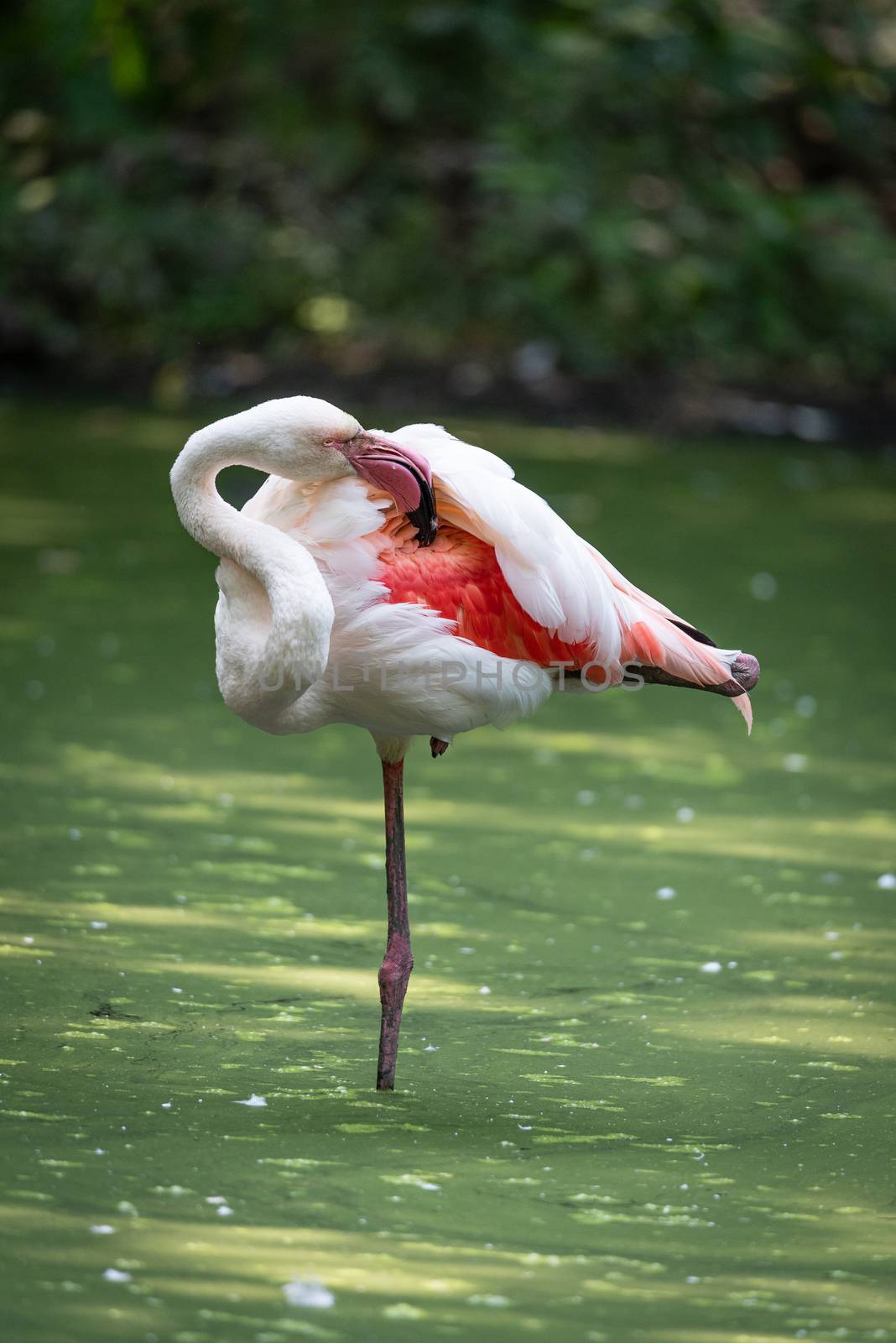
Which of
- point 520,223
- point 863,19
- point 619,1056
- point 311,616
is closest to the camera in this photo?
point 311,616

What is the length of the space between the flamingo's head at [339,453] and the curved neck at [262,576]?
54 mm

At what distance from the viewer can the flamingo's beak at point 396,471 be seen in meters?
3.37

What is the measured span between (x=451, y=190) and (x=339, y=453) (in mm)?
14082

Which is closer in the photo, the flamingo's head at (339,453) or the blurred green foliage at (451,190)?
the flamingo's head at (339,453)

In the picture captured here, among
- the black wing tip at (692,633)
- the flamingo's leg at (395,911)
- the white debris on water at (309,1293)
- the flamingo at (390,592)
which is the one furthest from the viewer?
the black wing tip at (692,633)

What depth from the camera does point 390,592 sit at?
345 centimetres

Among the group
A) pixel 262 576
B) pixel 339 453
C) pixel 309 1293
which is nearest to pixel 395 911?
pixel 262 576

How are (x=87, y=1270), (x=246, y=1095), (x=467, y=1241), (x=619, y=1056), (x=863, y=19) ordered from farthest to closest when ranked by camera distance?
(x=863, y=19) → (x=619, y=1056) → (x=246, y=1095) → (x=467, y=1241) → (x=87, y=1270)

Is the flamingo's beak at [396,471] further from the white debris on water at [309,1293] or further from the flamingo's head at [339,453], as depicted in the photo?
the white debris on water at [309,1293]

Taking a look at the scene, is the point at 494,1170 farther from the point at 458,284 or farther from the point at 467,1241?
the point at 458,284

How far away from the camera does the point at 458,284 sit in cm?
1602

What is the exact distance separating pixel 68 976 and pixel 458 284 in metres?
12.6

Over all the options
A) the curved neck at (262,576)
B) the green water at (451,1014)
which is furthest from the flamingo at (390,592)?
the green water at (451,1014)

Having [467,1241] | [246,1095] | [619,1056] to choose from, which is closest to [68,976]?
[246,1095]
